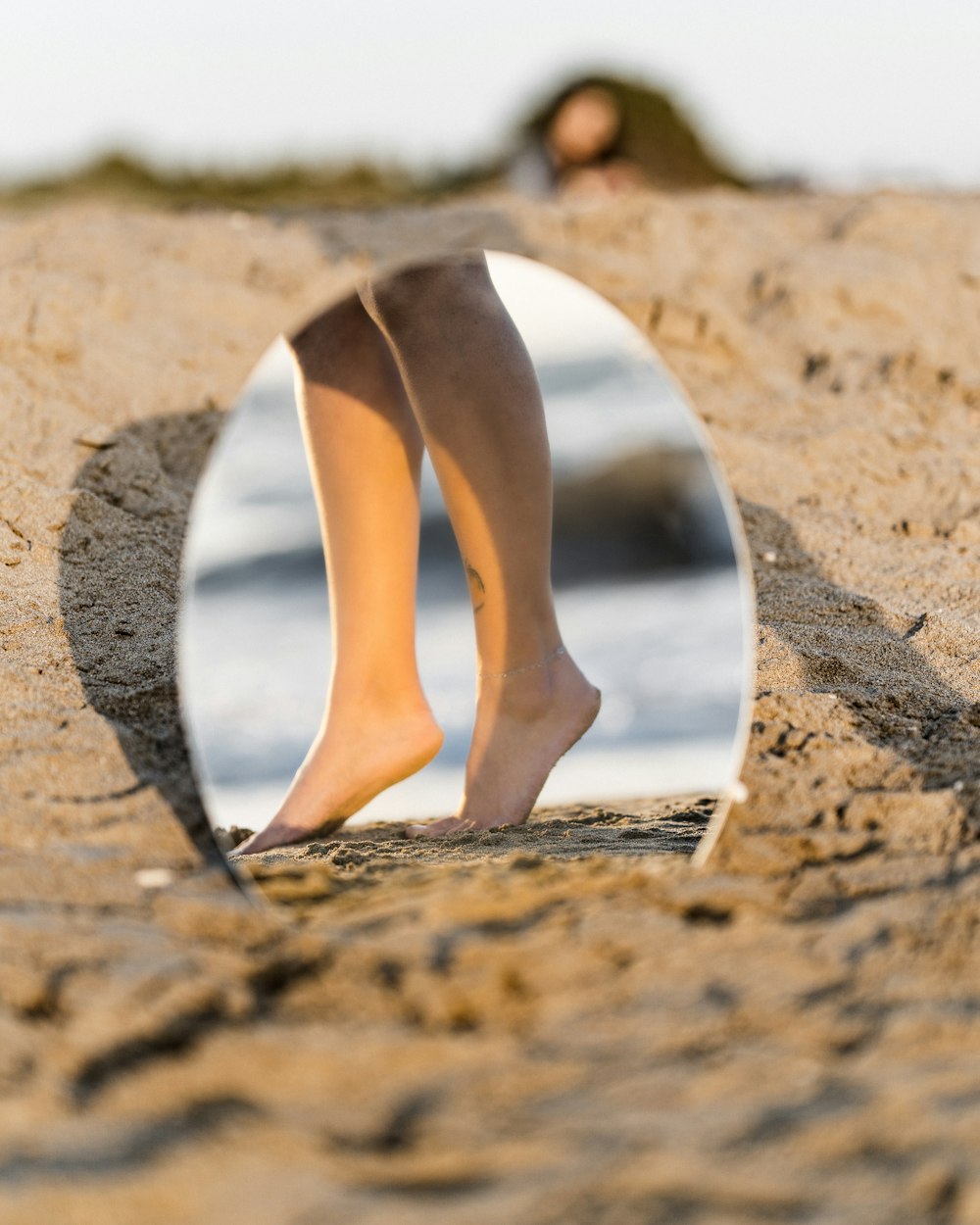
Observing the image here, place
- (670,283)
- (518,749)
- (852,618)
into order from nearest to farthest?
(518,749)
(852,618)
(670,283)

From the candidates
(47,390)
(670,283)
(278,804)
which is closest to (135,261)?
(47,390)

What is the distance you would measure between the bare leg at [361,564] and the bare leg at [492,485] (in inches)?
2.2

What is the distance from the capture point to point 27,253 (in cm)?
388

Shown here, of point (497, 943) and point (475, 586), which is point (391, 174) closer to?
point (475, 586)

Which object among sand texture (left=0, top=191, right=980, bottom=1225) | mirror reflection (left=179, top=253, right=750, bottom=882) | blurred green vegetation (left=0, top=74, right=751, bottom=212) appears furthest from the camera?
blurred green vegetation (left=0, top=74, right=751, bottom=212)

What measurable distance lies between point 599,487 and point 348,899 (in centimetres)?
70

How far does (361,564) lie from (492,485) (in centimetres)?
23

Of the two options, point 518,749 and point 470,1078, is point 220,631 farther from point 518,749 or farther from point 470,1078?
point 470,1078

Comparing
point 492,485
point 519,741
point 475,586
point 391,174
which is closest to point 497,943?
point 519,741

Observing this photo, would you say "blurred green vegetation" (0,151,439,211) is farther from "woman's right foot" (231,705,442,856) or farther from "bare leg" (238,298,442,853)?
"woman's right foot" (231,705,442,856)

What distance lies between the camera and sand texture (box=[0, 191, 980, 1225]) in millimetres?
1030

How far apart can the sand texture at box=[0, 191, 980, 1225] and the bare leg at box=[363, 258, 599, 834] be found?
131mm

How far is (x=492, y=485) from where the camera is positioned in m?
1.81

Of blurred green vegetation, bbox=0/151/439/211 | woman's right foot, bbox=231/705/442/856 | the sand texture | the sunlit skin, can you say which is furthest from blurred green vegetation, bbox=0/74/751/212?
woman's right foot, bbox=231/705/442/856
